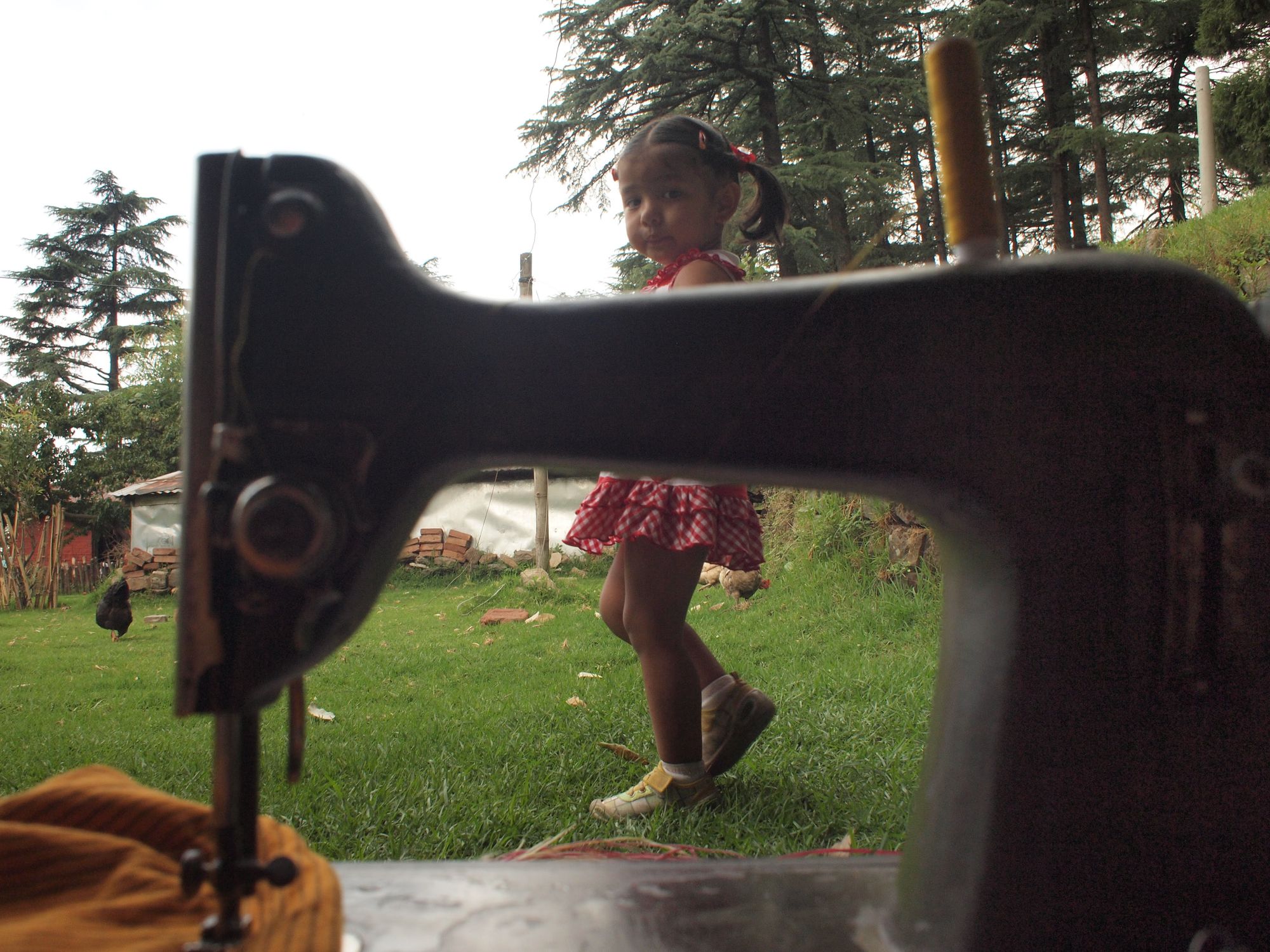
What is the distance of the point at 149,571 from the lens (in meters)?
9.64

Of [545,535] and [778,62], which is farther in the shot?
[778,62]

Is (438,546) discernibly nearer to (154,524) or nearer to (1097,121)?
(154,524)

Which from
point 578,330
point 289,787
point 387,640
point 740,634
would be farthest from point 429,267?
point 578,330

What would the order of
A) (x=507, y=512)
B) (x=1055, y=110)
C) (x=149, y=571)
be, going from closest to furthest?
(x=149, y=571), (x=507, y=512), (x=1055, y=110)

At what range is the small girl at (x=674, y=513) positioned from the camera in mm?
1321

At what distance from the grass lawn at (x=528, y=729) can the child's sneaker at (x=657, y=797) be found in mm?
29

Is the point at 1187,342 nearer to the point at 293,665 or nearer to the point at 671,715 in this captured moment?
the point at 293,665

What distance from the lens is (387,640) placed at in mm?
4461

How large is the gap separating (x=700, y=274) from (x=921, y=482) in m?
0.92

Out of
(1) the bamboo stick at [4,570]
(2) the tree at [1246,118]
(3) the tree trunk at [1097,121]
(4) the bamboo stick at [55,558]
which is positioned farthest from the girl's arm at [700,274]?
(1) the bamboo stick at [4,570]

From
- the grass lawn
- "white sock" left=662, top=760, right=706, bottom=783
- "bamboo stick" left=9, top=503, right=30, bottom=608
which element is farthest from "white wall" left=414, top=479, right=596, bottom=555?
"white sock" left=662, top=760, right=706, bottom=783

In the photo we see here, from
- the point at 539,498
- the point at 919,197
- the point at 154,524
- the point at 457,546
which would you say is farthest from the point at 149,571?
the point at 919,197

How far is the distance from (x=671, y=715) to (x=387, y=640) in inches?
137

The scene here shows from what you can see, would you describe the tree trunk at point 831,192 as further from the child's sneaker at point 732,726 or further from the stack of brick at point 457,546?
the child's sneaker at point 732,726
